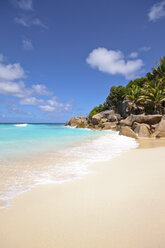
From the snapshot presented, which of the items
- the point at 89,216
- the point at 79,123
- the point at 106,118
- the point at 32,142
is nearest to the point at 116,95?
the point at 106,118

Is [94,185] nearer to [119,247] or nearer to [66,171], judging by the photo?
[66,171]

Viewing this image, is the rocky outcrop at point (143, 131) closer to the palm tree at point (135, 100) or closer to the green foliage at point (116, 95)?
the palm tree at point (135, 100)

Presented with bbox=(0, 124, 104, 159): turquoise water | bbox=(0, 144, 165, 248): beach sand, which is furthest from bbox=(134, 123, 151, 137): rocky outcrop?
bbox=(0, 144, 165, 248): beach sand

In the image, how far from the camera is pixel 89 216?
1.98 metres

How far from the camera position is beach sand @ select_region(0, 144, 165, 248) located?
5.08 ft

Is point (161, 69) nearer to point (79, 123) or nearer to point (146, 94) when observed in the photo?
point (146, 94)

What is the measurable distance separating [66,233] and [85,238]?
25 cm

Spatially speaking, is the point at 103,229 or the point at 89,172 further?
the point at 89,172

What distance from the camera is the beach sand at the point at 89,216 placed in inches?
61.0

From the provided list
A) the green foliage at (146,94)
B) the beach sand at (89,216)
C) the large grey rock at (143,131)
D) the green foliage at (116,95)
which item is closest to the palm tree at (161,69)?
the green foliage at (146,94)

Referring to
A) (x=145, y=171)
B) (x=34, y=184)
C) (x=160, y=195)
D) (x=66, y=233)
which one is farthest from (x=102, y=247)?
(x=145, y=171)

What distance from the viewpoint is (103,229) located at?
5.63 feet

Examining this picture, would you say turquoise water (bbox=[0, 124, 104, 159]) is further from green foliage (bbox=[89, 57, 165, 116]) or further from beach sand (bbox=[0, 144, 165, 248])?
green foliage (bbox=[89, 57, 165, 116])

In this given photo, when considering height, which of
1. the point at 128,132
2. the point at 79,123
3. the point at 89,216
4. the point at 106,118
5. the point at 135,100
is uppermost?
the point at 135,100
